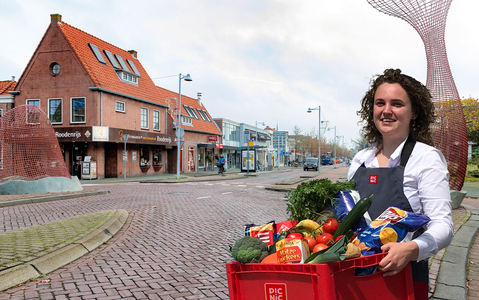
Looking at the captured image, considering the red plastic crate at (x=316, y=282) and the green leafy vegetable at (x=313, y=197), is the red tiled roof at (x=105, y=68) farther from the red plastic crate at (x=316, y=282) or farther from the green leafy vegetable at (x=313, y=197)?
the red plastic crate at (x=316, y=282)

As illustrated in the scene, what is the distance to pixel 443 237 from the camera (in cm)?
181

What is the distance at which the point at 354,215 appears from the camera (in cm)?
194

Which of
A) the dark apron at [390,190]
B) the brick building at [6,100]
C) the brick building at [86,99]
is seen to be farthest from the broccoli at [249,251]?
the brick building at [6,100]

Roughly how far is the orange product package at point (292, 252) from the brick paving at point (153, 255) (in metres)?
2.35

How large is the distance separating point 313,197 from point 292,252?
2.32 feet

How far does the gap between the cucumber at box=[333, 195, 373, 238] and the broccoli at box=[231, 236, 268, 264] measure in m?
0.45

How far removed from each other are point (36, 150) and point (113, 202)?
4247 mm

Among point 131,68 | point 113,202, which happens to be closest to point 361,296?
point 113,202

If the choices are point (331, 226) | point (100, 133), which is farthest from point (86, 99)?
point (331, 226)

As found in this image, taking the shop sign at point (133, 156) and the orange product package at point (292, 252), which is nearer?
the orange product package at point (292, 252)

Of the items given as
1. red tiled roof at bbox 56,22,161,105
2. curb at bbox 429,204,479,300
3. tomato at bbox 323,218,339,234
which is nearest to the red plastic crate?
tomato at bbox 323,218,339,234

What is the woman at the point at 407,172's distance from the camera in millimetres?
1773

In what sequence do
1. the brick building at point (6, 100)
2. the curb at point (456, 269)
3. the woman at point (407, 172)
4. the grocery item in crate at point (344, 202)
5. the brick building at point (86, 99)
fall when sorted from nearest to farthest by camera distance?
the woman at point (407, 172)
the grocery item in crate at point (344, 202)
the curb at point (456, 269)
the brick building at point (86, 99)
the brick building at point (6, 100)

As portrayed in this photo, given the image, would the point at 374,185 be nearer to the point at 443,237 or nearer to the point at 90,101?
the point at 443,237
